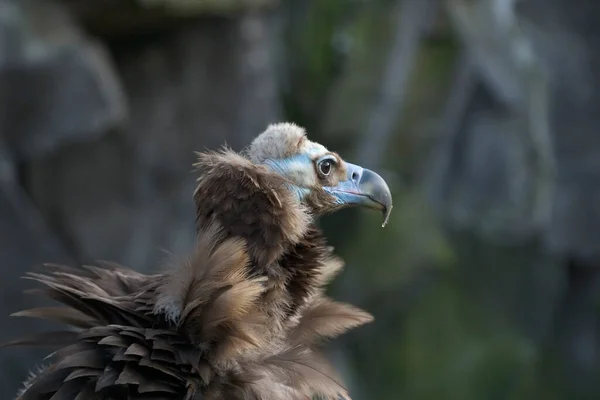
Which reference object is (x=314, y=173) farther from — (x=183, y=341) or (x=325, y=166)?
(x=183, y=341)

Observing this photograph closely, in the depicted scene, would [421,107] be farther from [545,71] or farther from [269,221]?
[269,221]

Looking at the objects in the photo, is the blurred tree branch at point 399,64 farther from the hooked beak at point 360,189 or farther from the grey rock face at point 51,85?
the hooked beak at point 360,189

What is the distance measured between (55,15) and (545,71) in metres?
3.14

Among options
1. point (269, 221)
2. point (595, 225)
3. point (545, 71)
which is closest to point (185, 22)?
point (545, 71)

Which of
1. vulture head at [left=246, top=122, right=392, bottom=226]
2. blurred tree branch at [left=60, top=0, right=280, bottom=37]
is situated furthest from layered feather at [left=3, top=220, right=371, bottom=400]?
blurred tree branch at [left=60, top=0, right=280, bottom=37]

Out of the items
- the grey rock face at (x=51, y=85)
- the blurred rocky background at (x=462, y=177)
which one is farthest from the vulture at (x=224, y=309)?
the blurred rocky background at (x=462, y=177)

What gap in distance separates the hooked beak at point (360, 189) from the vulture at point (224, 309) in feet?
0.27

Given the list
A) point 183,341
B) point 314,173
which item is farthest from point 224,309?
point 314,173

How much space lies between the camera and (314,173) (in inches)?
84.4

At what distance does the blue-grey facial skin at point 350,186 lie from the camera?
2117 mm

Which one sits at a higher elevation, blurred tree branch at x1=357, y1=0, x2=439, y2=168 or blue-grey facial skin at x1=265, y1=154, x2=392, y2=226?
blurred tree branch at x1=357, y1=0, x2=439, y2=168

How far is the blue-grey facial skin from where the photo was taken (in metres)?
2.12

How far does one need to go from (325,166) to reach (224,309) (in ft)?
1.56

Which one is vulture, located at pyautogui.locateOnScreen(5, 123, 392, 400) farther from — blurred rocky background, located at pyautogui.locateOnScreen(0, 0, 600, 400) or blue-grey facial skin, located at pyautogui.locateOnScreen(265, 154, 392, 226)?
blurred rocky background, located at pyautogui.locateOnScreen(0, 0, 600, 400)
